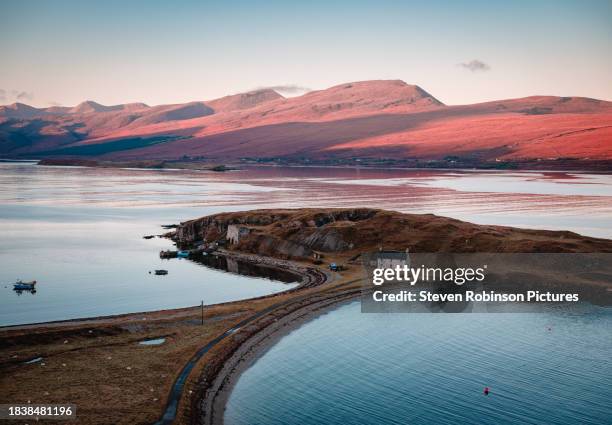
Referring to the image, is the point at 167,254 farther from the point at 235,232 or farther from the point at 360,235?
the point at 360,235

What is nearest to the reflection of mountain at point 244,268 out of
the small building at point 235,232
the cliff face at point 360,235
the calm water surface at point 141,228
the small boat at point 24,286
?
the calm water surface at point 141,228

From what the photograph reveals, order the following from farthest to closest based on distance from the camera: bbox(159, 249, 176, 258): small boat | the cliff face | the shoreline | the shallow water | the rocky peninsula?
bbox(159, 249, 176, 258): small boat
the cliff face
the shallow water
the rocky peninsula
the shoreline

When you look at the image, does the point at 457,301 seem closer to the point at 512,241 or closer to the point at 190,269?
the point at 512,241

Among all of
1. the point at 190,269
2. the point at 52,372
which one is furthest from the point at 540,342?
the point at 190,269

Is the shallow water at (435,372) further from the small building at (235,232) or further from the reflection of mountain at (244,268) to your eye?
the small building at (235,232)

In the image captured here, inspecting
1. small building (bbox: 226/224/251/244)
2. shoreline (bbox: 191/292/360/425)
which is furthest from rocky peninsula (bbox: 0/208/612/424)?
small building (bbox: 226/224/251/244)

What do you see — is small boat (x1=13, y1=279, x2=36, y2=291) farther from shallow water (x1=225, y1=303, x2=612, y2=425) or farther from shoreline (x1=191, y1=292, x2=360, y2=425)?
shallow water (x1=225, y1=303, x2=612, y2=425)
